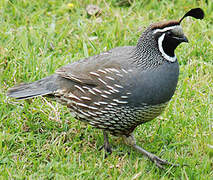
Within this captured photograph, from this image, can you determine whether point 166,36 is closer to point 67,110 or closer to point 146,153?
point 146,153

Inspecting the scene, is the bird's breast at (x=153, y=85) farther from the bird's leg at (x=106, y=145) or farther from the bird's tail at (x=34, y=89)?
the bird's tail at (x=34, y=89)

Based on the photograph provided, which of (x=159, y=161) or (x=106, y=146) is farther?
(x=106, y=146)

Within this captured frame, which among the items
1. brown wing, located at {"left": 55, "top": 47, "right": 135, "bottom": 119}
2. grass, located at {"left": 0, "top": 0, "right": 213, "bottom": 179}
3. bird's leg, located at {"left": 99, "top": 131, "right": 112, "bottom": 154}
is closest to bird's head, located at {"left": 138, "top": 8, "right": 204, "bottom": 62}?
brown wing, located at {"left": 55, "top": 47, "right": 135, "bottom": 119}

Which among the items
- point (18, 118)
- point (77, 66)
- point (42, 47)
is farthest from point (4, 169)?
point (42, 47)

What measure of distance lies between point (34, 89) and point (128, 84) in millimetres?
1202

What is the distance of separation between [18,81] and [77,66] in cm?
108

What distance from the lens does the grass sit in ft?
15.2

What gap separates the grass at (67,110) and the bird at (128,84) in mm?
292

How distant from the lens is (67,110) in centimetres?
551

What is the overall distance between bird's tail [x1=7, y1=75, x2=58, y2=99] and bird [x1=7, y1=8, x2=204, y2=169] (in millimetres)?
A: 29

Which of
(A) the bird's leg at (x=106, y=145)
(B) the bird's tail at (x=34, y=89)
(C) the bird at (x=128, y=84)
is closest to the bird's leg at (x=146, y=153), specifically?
(C) the bird at (x=128, y=84)

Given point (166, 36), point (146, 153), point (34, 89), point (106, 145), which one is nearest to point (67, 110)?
point (34, 89)

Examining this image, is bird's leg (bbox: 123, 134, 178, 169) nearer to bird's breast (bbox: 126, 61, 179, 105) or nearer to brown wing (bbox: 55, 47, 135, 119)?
brown wing (bbox: 55, 47, 135, 119)

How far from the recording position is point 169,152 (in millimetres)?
4949
